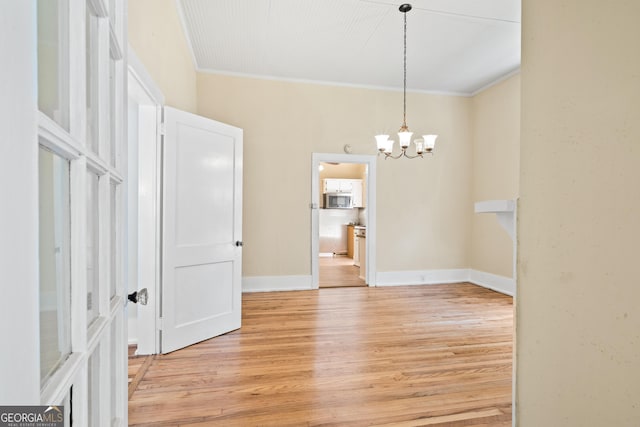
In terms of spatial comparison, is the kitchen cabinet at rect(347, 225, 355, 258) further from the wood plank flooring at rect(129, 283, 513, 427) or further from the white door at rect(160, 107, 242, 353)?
the white door at rect(160, 107, 242, 353)

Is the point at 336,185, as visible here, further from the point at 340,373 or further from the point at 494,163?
the point at 340,373

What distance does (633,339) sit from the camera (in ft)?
2.35

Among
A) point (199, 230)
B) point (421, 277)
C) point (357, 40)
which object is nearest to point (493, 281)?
point (421, 277)

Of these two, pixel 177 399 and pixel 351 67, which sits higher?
pixel 351 67

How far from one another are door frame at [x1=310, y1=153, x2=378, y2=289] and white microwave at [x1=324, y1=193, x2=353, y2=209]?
4.05m

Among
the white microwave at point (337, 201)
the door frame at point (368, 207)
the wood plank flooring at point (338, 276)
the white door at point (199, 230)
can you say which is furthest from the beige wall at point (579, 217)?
the white microwave at point (337, 201)

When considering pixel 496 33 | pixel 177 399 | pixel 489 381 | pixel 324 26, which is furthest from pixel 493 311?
pixel 324 26

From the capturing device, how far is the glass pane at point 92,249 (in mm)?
676

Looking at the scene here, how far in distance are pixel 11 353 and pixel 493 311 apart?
14.0ft

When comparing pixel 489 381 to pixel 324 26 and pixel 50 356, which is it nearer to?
pixel 50 356

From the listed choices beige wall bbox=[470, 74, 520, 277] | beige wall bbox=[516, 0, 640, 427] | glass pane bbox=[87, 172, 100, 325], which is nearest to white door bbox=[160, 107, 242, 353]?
glass pane bbox=[87, 172, 100, 325]

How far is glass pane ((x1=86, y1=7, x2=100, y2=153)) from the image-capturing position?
2.20ft

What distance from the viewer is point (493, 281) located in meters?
4.74

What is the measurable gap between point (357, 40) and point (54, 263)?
3.84 metres
